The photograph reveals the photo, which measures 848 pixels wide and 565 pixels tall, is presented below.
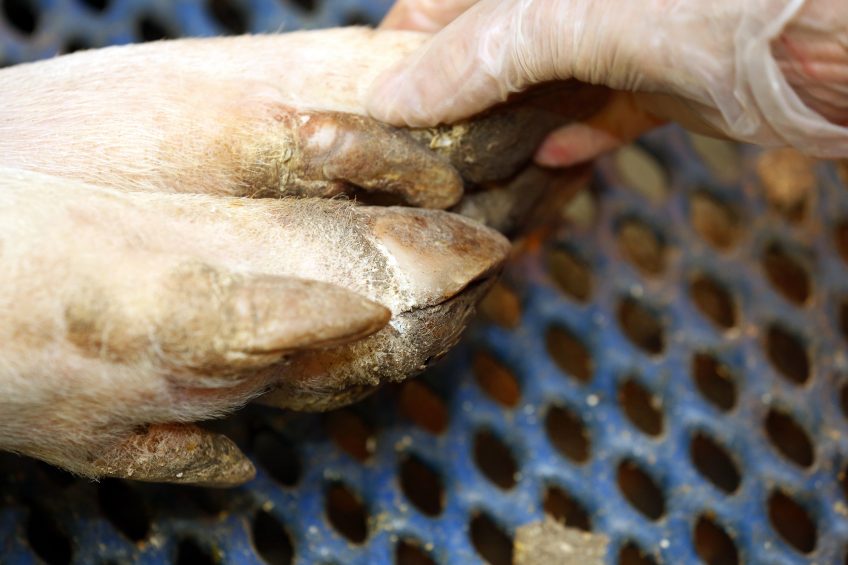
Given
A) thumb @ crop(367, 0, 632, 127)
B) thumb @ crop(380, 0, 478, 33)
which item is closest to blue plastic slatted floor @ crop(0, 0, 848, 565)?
thumb @ crop(380, 0, 478, 33)

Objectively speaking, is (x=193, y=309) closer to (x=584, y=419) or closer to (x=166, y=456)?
(x=166, y=456)

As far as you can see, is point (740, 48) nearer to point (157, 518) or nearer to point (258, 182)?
point (258, 182)

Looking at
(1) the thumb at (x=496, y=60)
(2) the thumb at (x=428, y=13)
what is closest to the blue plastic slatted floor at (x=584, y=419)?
(2) the thumb at (x=428, y=13)

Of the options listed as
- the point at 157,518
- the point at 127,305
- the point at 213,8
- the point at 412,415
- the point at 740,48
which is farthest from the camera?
the point at 213,8

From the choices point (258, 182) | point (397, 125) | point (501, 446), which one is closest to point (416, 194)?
point (397, 125)

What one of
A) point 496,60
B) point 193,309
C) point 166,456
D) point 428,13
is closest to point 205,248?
point 193,309

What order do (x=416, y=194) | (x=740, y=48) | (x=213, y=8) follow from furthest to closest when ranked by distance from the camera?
(x=213, y=8) < (x=416, y=194) < (x=740, y=48)
